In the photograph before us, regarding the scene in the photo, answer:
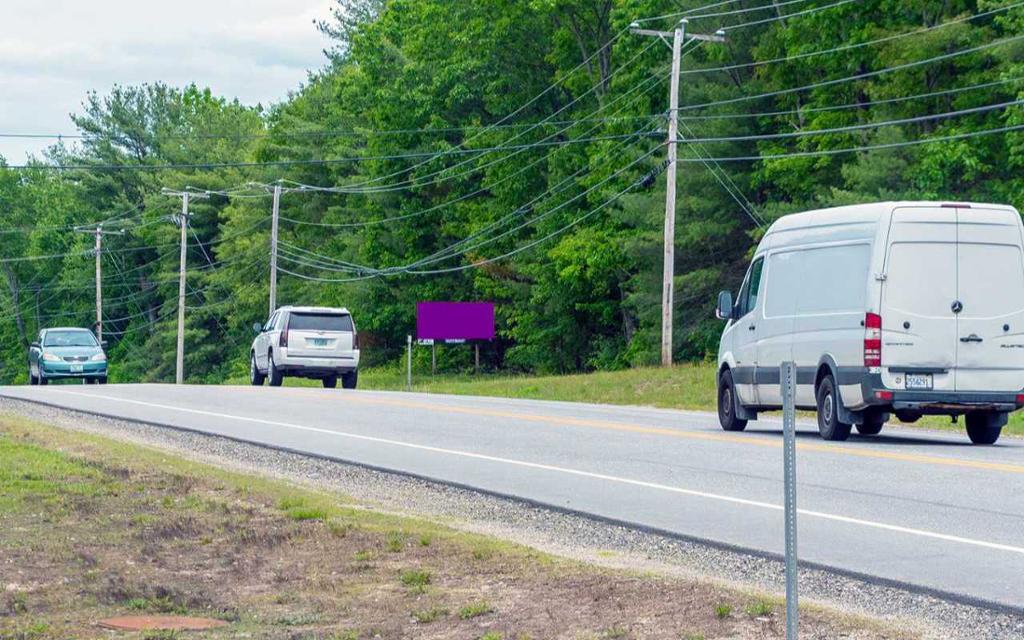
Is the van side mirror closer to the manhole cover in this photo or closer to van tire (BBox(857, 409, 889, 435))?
van tire (BBox(857, 409, 889, 435))

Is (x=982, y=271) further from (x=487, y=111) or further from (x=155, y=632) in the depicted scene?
(x=487, y=111)

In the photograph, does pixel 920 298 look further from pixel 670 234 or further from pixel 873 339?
pixel 670 234

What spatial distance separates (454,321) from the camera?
61875mm

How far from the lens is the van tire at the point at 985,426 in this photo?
20.1 m

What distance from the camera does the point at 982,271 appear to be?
19.4m

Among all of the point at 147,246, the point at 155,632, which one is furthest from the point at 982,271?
the point at 147,246

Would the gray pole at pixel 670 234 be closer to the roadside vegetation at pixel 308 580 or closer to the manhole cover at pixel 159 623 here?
the roadside vegetation at pixel 308 580

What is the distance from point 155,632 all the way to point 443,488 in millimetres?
7358

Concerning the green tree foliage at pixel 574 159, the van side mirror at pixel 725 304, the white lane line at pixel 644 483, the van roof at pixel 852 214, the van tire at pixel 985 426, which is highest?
the green tree foliage at pixel 574 159

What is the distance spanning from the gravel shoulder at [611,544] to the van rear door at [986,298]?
23.9 feet

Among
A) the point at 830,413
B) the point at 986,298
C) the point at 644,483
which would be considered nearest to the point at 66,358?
the point at 830,413

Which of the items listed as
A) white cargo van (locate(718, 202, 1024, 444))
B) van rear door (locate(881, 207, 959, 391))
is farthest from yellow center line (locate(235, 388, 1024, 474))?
van rear door (locate(881, 207, 959, 391))

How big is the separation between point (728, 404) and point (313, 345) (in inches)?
741

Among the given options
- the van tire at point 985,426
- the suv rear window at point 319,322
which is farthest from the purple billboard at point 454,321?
A: the van tire at point 985,426
